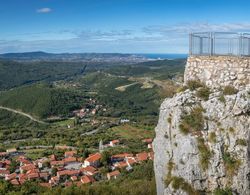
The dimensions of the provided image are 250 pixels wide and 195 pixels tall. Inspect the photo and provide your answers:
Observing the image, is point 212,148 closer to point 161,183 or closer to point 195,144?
point 195,144

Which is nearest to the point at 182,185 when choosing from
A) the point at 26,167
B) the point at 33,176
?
the point at 33,176

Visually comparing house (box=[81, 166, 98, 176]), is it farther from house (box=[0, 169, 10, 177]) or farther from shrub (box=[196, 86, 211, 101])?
shrub (box=[196, 86, 211, 101])

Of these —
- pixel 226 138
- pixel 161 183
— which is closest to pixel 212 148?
pixel 226 138

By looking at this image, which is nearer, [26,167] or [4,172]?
[4,172]

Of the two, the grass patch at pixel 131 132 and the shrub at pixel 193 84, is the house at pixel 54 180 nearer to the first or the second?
the grass patch at pixel 131 132

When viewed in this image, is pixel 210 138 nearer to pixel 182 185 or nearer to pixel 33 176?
pixel 182 185

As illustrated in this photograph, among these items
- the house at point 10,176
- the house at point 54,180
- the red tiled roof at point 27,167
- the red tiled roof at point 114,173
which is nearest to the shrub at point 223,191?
the red tiled roof at point 114,173

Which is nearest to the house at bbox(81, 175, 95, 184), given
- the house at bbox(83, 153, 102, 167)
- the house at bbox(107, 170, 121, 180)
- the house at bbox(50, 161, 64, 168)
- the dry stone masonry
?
the house at bbox(107, 170, 121, 180)
